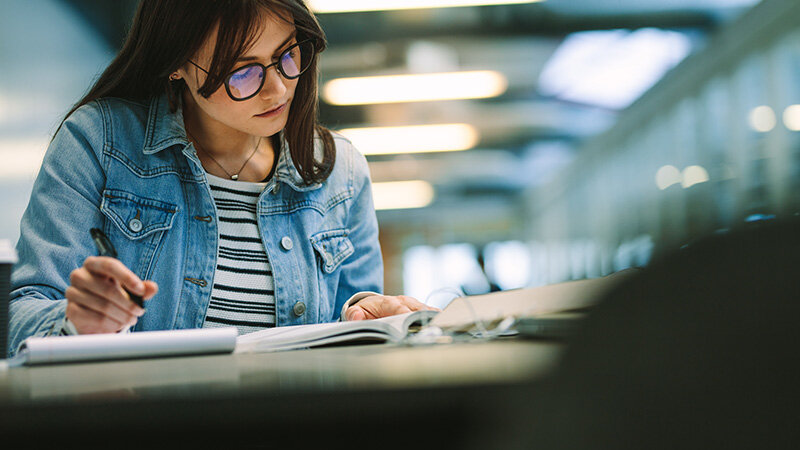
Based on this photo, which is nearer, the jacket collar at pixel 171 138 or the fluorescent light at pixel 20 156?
the jacket collar at pixel 171 138

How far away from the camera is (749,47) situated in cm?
509

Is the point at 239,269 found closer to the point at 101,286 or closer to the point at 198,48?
the point at 198,48

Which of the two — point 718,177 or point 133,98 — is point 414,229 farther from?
point 133,98

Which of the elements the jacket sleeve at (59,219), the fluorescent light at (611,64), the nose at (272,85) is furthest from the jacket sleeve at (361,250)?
the fluorescent light at (611,64)

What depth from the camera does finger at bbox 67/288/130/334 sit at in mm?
852

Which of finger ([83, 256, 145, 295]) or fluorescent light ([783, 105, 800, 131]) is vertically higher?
fluorescent light ([783, 105, 800, 131])

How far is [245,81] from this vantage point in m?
1.35

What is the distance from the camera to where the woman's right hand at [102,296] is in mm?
760

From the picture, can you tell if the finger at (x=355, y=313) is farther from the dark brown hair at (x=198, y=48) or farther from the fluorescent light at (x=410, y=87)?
the fluorescent light at (x=410, y=87)

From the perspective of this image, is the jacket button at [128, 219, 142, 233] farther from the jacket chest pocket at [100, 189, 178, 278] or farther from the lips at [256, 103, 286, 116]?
the lips at [256, 103, 286, 116]

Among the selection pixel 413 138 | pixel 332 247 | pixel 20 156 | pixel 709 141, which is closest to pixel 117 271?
pixel 332 247

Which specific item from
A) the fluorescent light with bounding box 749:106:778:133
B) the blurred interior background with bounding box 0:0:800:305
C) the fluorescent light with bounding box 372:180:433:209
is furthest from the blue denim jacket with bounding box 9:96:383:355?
the fluorescent light with bounding box 372:180:433:209

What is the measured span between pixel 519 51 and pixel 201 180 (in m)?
5.69

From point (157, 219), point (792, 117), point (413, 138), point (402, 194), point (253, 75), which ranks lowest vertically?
point (157, 219)
